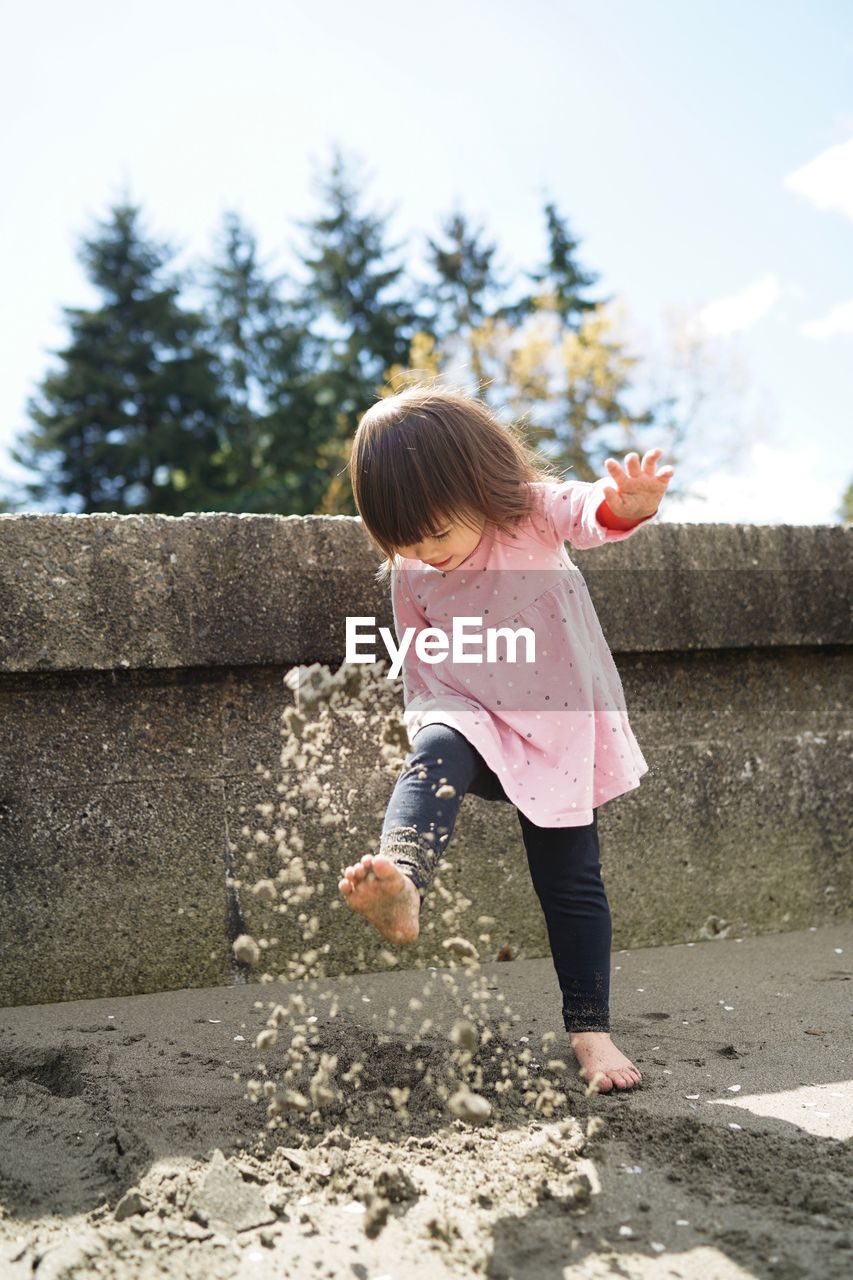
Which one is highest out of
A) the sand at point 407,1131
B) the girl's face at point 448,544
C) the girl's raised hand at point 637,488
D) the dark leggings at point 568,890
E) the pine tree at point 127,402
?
the pine tree at point 127,402

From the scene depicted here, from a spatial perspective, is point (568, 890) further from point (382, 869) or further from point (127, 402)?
point (127, 402)

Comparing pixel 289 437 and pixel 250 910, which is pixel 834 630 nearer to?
pixel 250 910

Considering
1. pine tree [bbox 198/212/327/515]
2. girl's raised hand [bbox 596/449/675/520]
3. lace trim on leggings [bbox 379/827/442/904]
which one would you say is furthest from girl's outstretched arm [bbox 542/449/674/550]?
pine tree [bbox 198/212/327/515]

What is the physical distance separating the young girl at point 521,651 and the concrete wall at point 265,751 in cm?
63

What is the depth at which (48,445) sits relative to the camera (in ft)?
82.2

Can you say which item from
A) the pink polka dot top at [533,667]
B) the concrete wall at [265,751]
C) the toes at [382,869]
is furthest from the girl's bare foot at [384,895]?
the concrete wall at [265,751]

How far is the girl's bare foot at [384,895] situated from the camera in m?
1.70

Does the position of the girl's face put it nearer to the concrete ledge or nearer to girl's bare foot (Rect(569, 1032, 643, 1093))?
the concrete ledge

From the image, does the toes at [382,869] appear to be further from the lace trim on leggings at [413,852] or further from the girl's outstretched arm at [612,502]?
the girl's outstretched arm at [612,502]

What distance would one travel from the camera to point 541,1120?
1.85 metres

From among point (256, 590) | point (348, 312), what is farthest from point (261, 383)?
point (256, 590)

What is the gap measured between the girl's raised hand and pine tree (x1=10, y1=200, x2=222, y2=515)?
74.5 ft

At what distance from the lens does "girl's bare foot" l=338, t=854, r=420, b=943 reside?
1699mm

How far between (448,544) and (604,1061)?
40.8 inches
